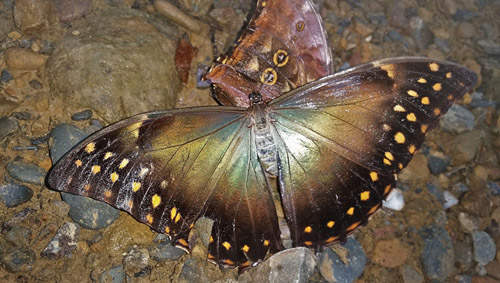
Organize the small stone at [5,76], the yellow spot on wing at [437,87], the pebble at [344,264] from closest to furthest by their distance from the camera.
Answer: the yellow spot on wing at [437,87] < the pebble at [344,264] < the small stone at [5,76]

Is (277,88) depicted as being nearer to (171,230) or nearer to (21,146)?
(171,230)

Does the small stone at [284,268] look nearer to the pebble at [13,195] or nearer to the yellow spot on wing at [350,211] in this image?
the yellow spot on wing at [350,211]

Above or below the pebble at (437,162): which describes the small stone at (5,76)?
below

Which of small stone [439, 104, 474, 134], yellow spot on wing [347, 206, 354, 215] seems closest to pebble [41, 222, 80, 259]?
yellow spot on wing [347, 206, 354, 215]

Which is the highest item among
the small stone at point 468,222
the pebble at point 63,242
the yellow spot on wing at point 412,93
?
the yellow spot on wing at point 412,93

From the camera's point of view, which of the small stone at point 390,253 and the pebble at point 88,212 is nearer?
the pebble at point 88,212

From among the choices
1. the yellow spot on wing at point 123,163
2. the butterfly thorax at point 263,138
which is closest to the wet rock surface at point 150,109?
the yellow spot on wing at point 123,163

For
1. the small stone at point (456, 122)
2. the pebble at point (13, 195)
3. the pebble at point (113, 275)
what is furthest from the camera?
the small stone at point (456, 122)

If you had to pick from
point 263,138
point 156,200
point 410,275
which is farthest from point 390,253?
point 156,200
